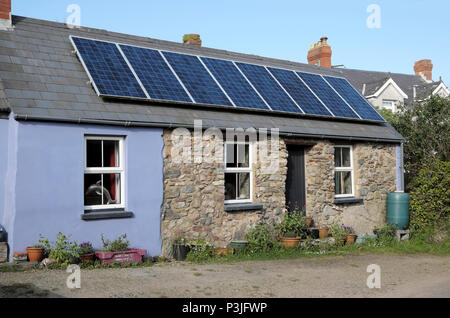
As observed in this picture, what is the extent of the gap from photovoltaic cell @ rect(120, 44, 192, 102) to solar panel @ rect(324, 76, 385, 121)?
5944 mm

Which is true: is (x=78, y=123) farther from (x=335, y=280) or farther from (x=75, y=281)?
(x=335, y=280)

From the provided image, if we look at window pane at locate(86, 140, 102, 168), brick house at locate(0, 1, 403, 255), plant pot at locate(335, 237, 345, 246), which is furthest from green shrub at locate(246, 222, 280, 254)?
window pane at locate(86, 140, 102, 168)

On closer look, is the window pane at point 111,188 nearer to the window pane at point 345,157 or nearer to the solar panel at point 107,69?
the solar panel at point 107,69

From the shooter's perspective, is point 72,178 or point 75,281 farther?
point 72,178

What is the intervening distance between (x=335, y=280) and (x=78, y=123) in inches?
216

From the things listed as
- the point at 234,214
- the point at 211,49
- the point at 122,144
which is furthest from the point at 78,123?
the point at 211,49

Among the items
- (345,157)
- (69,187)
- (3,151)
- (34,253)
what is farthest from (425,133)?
(3,151)

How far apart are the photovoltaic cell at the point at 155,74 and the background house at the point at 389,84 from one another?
30.3 feet

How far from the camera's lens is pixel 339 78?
16016 millimetres

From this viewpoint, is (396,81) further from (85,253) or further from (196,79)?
(85,253)

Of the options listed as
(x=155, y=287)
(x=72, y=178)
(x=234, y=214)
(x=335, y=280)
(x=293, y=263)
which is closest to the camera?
(x=155, y=287)

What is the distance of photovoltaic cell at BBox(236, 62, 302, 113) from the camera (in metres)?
12.4

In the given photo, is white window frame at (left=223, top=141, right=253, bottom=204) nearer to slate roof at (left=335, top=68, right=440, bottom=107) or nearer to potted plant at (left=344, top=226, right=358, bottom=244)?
potted plant at (left=344, top=226, right=358, bottom=244)

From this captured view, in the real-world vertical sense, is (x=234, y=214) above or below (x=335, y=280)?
above
